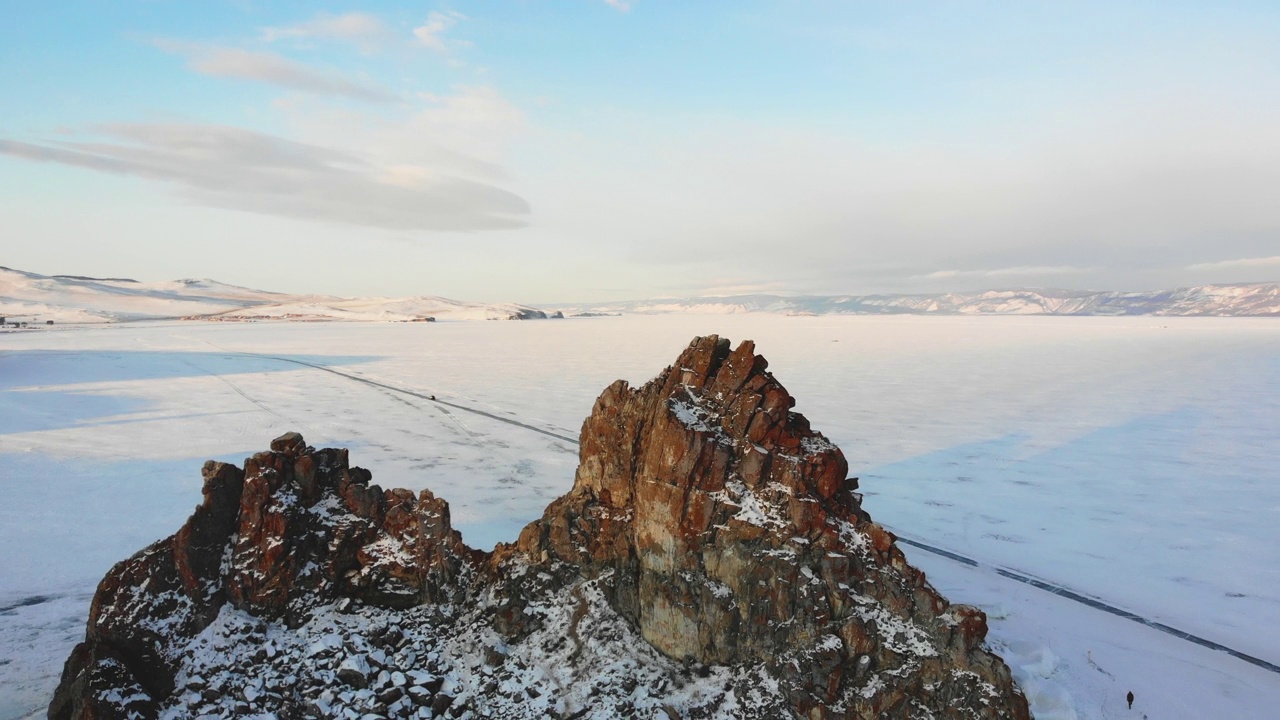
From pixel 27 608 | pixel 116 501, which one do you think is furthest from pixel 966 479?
pixel 116 501

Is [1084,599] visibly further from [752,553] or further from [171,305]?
[171,305]

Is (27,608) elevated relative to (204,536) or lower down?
lower down

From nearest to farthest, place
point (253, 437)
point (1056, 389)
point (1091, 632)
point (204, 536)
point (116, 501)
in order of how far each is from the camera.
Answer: point (204, 536), point (1091, 632), point (116, 501), point (253, 437), point (1056, 389)

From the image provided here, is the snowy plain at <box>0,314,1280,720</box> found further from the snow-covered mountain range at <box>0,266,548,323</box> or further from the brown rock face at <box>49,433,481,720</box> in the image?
the snow-covered mountain range at <box>0,266,548,323</box>

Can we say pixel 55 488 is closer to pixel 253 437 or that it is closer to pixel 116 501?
pixel 116 501

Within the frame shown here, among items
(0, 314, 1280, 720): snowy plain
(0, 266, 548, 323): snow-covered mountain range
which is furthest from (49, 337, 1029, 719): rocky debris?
(0, 266, 548, 323): snow-covered mountain range

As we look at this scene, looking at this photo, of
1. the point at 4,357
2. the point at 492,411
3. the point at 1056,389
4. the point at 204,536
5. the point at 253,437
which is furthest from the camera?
the point at 4,357

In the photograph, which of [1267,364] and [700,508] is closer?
[700,508]

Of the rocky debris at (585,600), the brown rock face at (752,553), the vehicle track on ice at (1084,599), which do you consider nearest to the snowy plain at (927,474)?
the vehicle track on ice at (1084,599)
